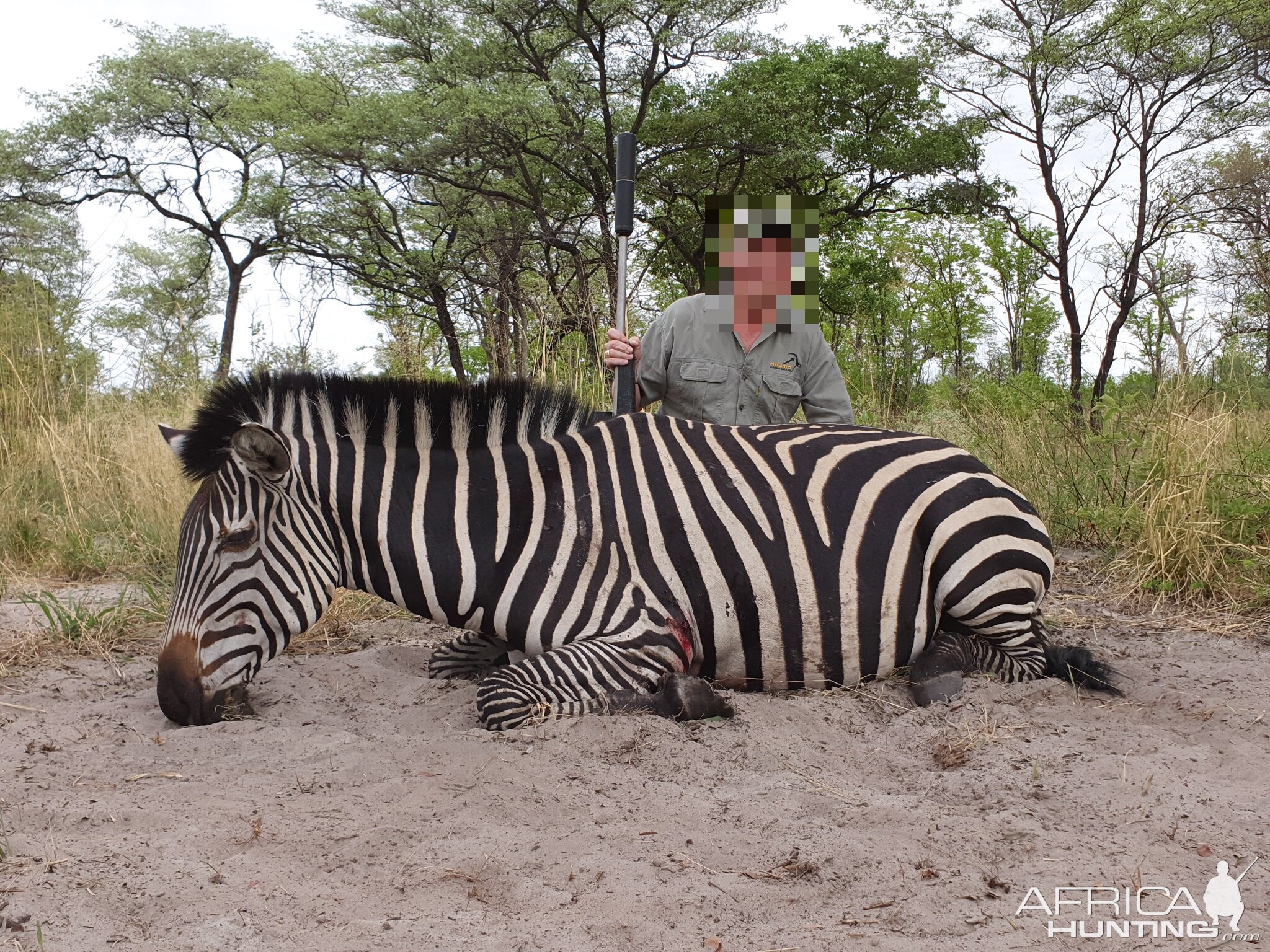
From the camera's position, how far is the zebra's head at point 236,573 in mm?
2848

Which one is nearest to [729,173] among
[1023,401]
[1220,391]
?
[1023,401]

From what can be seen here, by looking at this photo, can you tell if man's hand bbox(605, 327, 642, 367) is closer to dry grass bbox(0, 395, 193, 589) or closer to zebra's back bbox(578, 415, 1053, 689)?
zebra's back bbox(578, 415, 1053, 689)

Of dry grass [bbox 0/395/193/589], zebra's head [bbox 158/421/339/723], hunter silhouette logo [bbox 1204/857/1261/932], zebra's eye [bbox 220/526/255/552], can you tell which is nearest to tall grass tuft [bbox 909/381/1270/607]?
hunter silhouette logo [bbox 1204/857/1261/932]

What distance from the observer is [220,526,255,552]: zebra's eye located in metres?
2.88

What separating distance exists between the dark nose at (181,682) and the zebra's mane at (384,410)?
0.56 meters

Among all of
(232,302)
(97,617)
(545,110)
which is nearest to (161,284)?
(232,302)

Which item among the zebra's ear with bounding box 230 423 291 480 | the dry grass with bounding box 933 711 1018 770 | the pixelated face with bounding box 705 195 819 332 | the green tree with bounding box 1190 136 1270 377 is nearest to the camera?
the dry grass with bounding box 933 711 1018 770

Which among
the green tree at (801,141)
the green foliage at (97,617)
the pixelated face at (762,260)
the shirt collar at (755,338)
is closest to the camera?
the green foliage at (97,617)

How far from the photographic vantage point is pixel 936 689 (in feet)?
10.3

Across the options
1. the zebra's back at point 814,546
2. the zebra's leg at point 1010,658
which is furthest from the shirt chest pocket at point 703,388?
the zebra's leg at point 1010,658

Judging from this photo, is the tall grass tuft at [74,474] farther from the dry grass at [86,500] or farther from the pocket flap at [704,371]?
the pocket flap at [704,371]

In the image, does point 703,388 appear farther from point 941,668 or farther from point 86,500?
point 86,500

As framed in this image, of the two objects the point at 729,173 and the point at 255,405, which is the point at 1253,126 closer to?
the point at 729,173

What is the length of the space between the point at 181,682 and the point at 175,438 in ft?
2.67
